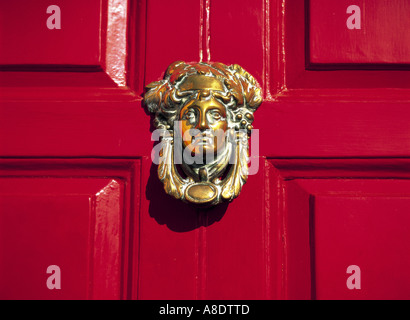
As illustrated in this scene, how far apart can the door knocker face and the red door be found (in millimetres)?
30

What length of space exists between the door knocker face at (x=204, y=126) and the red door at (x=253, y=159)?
3 cm

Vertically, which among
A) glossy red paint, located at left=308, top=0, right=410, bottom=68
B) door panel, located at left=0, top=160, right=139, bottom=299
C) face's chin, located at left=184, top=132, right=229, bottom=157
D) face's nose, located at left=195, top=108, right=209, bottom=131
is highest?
glossy red paint, located at left=308, top=0, right=410, bottom=68

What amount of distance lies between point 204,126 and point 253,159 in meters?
0.10

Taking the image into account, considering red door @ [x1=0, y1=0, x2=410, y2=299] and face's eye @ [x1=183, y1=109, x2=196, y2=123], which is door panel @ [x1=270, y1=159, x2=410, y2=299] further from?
face's eye @ [x1=183, y1=109, x2=196, y2=123]

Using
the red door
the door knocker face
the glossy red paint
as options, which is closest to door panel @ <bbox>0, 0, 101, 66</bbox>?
the red door

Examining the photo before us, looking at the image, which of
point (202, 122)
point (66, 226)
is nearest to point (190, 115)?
point (202, 122)

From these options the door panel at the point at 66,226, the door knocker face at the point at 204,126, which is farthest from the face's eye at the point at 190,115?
the door panel at the point at 66,226

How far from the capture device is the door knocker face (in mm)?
476

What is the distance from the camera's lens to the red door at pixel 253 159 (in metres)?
0.50

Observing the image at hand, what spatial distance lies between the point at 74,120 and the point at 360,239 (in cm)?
44

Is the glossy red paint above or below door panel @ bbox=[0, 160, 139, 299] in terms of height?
above

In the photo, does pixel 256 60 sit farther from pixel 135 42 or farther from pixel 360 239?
pixel 360 239

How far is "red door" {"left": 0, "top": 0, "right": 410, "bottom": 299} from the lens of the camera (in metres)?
0.50

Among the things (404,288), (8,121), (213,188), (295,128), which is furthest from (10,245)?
(404,288)
